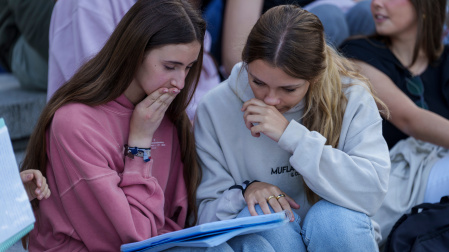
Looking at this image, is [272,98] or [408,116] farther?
[408,116]

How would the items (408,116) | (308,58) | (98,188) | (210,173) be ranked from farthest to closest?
(408,116)
(210,173)
(308,58)
(98,188)

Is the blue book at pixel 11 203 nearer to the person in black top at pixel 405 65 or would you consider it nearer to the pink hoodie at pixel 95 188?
the pink hoodie at pixel 95 188

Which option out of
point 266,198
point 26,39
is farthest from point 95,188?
point 26,39

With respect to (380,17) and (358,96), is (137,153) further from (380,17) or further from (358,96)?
(380,17)

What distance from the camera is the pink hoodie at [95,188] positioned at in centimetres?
209

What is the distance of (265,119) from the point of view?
7.29ft

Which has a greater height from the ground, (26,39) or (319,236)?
(26,39)

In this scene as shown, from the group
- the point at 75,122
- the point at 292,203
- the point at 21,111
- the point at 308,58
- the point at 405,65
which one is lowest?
the point at 21,111

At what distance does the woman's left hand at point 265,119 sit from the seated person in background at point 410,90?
0.79 m

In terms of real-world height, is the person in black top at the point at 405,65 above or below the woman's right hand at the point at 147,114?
below

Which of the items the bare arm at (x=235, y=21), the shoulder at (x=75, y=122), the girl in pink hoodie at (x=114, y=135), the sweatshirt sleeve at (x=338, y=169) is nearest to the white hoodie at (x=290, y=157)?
the sweatshirt sleeve at (x=338, y=169)

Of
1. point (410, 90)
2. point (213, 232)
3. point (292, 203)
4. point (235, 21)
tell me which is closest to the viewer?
point (213, 232)

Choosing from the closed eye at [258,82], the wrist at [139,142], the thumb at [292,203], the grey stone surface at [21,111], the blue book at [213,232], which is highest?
the closed eye at [258,82]

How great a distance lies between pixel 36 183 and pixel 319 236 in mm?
965
